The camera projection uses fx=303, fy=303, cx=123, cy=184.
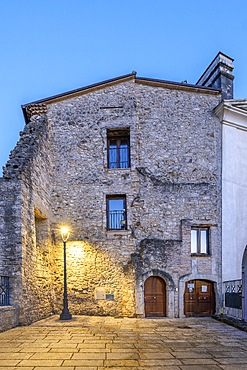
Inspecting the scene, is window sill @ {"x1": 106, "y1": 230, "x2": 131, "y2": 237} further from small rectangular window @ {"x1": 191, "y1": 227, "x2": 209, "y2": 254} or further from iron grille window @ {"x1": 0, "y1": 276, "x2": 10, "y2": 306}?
iron grille window @ {"x1": 0, "y1": 276, "x2": 10, "y2": 306}

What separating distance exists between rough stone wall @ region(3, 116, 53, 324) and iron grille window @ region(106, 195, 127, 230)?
2362 millimetres

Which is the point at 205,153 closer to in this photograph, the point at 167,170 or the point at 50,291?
the point at 167,170

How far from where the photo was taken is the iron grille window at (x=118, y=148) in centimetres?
1252

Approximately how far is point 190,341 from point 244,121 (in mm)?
9509

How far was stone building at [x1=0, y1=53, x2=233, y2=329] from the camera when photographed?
37.1ft

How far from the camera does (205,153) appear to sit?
1238 centimetres

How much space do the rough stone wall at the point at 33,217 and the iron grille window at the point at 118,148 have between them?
8.29ft

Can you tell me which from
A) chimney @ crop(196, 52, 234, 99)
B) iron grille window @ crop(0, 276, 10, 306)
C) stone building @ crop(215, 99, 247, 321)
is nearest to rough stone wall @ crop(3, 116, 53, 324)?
iron grille window @ crop(0, 276, 10, 306)

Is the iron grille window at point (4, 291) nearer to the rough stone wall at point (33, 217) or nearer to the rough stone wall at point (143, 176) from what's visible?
the rough stone wall at point (33, 217)

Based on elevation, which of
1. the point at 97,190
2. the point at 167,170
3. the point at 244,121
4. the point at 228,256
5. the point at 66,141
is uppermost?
the point at 244,121

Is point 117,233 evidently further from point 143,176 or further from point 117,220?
point 143,176

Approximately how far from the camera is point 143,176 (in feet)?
39.8

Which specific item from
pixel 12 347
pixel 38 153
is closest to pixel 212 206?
pixel 38 153

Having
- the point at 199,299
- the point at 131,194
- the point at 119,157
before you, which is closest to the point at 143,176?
the point at 131,194
